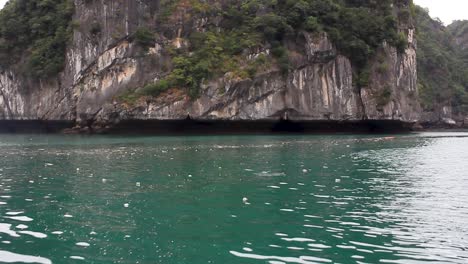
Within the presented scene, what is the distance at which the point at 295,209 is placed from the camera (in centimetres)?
1470

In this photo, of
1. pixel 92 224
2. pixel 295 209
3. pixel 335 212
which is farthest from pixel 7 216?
pixel 335 212

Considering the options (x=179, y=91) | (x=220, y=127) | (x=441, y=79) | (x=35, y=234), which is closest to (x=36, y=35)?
(x=179, y=91)

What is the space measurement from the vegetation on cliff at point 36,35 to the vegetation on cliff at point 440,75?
208ft

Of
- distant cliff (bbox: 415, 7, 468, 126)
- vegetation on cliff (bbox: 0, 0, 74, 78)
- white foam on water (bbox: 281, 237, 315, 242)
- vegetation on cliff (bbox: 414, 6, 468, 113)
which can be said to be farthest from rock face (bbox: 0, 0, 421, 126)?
white foam on water (bbox: 281, 237, 315, 242)

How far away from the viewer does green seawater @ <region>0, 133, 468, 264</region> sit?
10430 mm

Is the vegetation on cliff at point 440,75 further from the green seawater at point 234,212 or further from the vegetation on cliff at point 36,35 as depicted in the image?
the green seawater at point 234,212

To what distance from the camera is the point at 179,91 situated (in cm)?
5753

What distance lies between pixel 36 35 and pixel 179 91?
2429 centimetres

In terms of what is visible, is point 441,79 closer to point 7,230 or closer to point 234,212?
point 234,212

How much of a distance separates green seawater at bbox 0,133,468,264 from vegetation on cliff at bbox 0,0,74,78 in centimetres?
3986

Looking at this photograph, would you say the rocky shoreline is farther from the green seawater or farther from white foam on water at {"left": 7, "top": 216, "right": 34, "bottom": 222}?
white foam on water at {"left": 7, "top": 216, "right": 34, "bottom": 222}

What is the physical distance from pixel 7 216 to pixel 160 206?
4.22m

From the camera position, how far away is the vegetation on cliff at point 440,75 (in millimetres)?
99812

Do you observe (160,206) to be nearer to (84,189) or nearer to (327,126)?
(84,189)
